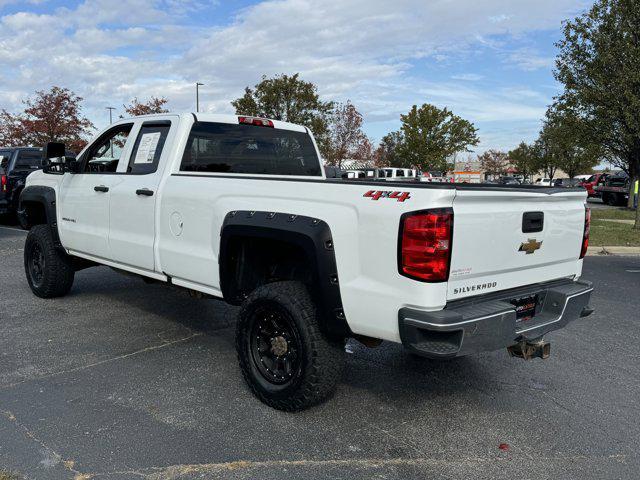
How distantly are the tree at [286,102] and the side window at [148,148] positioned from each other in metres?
24.9

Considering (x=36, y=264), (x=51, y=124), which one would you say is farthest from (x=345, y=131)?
(x=36, y=264)

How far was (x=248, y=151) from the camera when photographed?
17.5 ft

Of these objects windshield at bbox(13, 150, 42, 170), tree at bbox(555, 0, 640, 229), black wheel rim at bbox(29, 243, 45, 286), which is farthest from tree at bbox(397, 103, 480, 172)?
black wheel rim at bbox(29, 243, 45, 286)

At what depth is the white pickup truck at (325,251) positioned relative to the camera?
3.11 metres

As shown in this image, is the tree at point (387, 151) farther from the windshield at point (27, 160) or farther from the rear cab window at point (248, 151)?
the rear cab window at point (248, 151)

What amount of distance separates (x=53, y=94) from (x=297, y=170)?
27.8 meters

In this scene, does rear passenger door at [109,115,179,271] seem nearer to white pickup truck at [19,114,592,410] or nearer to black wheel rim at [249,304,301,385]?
white pickup truck at [19,114,592,410]

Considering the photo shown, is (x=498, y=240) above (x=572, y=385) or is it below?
above

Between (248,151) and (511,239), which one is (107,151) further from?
(511,239)

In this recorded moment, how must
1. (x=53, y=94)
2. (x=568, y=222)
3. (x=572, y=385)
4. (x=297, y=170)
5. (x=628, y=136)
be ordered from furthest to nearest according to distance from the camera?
1. (x=53, y=94)
2. (x=628, y=136)
3. (x=297, y=170)
4. (x=572, y=385)
5. (x=568, y=222)

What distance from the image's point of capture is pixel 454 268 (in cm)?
315

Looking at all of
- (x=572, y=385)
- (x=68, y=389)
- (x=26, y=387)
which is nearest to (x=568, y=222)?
(x=572, y=385)

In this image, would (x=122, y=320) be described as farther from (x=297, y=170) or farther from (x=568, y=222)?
(x=568, y=222)

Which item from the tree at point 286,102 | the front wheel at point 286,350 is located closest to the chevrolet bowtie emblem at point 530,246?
the front wheel at point 286,350
